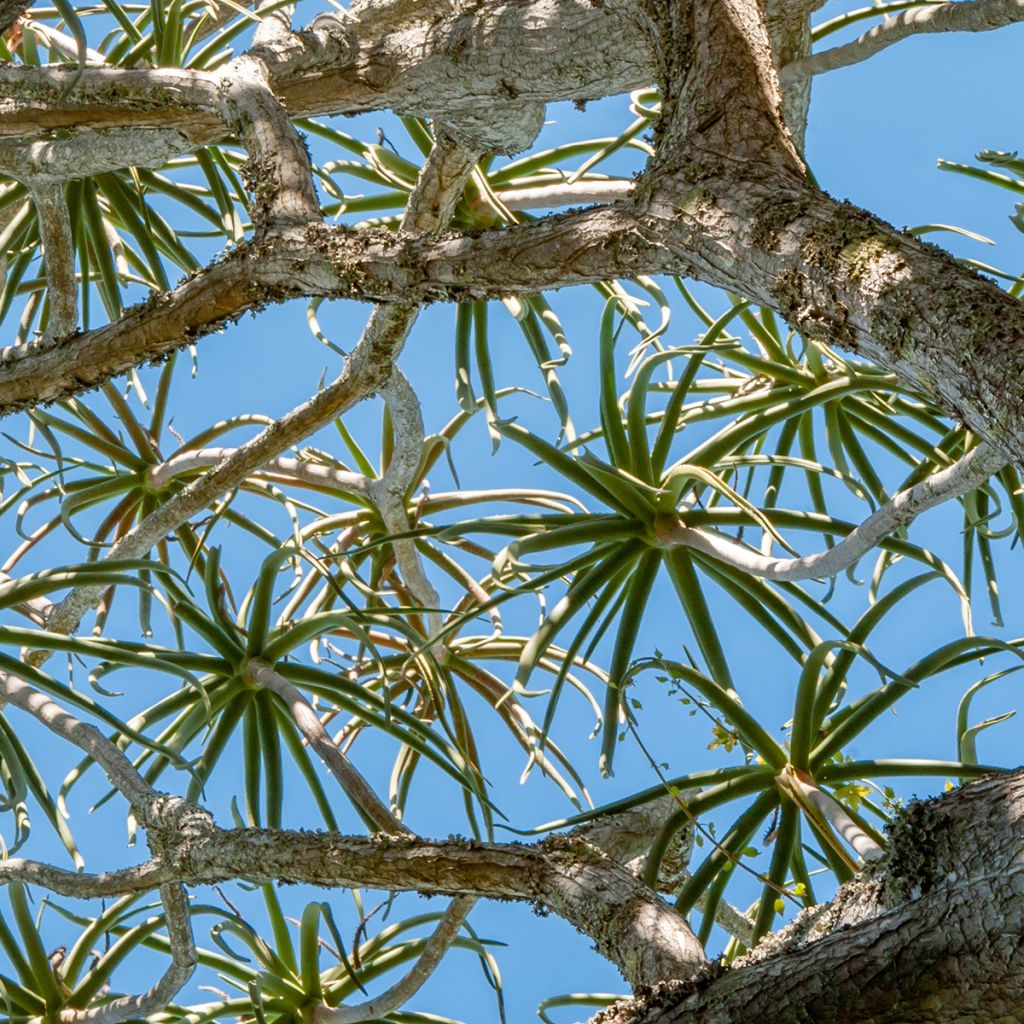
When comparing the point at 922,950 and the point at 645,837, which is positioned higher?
the point at 645,837

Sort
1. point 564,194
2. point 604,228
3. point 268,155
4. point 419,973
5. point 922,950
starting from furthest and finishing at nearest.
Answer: point 564,194, point 419,973, point 268,155, point 604,228, point 922,950

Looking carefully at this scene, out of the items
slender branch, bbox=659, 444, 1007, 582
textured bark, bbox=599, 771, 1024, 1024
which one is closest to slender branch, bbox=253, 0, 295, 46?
slender branch, bbox=659, 444, 1007, 582

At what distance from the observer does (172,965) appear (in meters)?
2.43

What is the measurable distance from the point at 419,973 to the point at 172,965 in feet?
1.70

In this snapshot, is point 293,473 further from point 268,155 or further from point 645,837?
point 268,155

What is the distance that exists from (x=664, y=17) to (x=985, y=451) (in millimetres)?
1014

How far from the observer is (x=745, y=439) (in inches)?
122

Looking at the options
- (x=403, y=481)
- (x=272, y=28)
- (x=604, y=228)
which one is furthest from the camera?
(x=403, y=481)

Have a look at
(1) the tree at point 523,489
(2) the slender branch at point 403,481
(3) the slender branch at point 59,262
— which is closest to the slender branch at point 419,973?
(1) the tree at point 523,489

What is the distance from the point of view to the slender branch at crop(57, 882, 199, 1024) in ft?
7.81

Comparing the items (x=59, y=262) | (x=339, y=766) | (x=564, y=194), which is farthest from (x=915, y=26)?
(x=59, y=262)

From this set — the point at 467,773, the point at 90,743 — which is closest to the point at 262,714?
the point at 90,743

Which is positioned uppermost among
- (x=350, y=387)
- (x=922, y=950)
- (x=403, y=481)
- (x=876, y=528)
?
(x=403, y=481)

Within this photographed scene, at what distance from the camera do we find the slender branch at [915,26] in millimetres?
2832
